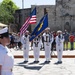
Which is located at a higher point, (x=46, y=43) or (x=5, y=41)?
Answer: (x=5, y=41)

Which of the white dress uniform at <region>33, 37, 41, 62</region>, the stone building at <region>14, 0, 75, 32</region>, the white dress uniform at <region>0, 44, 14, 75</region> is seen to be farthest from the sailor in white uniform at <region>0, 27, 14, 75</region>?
the stone building at <region>14, 0, 75, 32</region>

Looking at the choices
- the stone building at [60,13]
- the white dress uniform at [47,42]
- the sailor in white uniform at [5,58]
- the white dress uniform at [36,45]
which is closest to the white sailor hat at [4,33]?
the sailor in white uniform at [5,58]

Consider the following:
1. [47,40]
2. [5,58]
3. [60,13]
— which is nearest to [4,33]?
[5,58]

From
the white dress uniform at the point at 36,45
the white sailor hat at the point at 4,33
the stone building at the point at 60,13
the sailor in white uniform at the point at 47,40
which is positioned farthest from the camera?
the stone building at the point at 60,13

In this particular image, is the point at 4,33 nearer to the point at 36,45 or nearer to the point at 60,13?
the point at 36,45

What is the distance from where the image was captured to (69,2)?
57.4 meters

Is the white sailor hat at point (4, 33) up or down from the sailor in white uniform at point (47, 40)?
up

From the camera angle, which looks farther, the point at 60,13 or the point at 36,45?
the point at 60,13

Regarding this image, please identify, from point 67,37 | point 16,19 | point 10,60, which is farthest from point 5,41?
point 16,19

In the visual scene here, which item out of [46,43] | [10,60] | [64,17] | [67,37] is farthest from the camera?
[64,17]

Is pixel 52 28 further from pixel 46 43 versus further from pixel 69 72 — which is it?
pixel 69 72

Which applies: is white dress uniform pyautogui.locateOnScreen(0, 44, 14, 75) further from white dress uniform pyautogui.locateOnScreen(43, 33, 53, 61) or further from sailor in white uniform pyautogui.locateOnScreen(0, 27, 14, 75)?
white dress uniform pyautogui.locateOnScreen(43, 33, 53, 61)

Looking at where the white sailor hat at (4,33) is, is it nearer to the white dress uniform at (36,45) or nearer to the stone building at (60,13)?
the white dress uniform at (36,45)

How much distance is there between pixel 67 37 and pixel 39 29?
9613 millimetres
